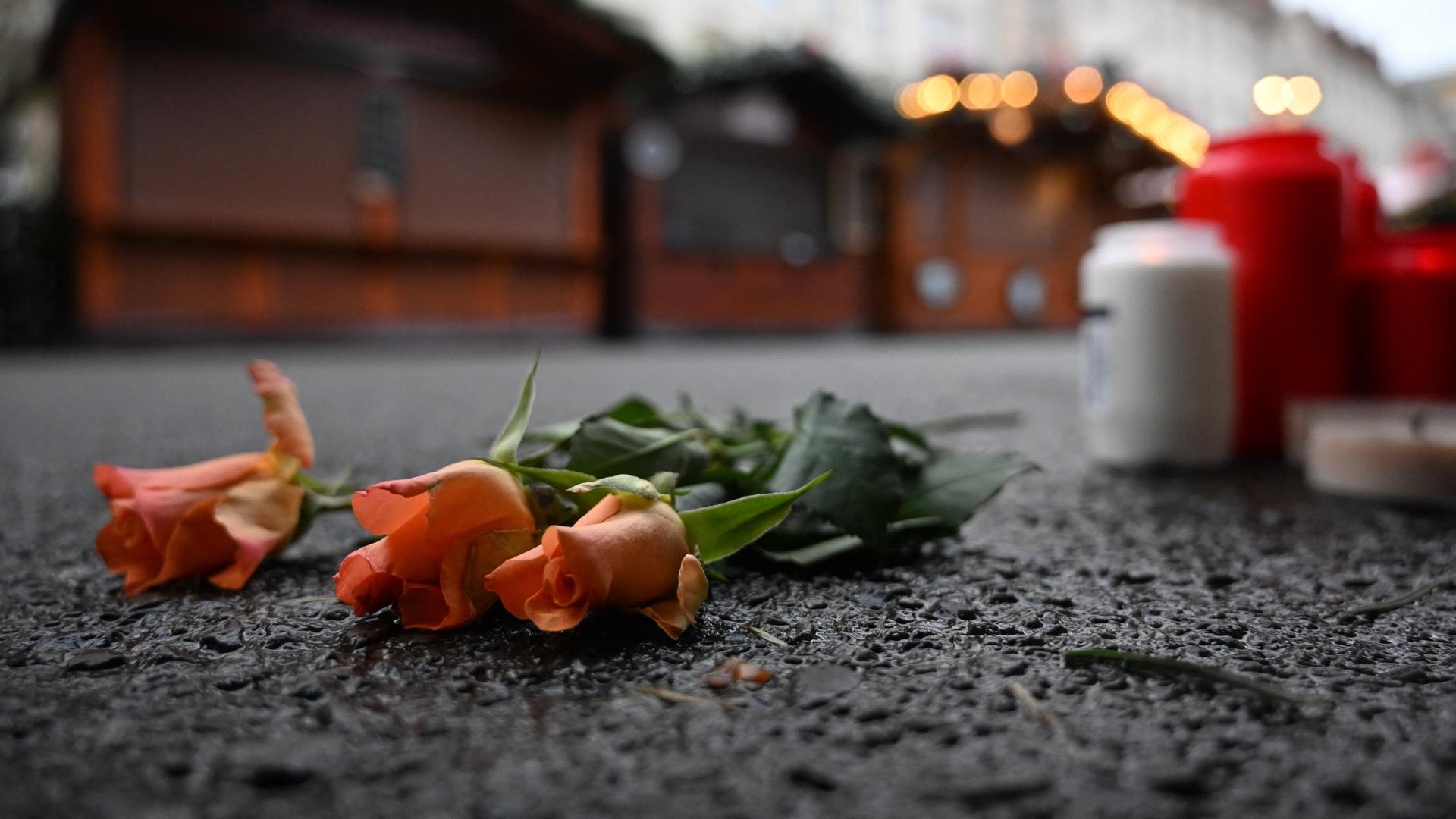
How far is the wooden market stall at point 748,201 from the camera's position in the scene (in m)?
9.05

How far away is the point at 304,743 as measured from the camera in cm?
47

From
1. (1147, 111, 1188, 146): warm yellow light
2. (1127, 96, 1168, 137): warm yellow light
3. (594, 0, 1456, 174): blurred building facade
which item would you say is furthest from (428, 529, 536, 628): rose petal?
(1147, 111, 1188, 146): warm yellow light

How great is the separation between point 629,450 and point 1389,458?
0.92 meters

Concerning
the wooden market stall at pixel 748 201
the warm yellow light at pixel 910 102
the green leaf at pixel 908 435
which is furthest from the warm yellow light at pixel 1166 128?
the green leaf at pixel 908 435

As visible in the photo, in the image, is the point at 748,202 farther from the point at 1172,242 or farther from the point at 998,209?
the point at 1172,242

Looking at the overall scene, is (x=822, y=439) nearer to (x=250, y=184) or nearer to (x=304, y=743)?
(x=304, y=743)

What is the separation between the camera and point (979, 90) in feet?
36.7

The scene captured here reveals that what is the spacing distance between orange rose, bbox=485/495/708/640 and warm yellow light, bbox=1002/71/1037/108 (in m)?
11.8

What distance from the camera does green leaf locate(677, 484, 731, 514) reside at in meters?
0.69

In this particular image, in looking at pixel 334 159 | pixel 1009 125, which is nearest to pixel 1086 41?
pixel 1009 125

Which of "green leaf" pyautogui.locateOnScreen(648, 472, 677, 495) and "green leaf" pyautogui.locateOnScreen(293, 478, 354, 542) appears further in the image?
"green leaf" pyautogui.locateOnScreen(293, 478, 354, 542)

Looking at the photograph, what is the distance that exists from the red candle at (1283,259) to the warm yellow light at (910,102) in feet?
31.7

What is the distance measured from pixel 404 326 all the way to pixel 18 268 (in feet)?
8.56

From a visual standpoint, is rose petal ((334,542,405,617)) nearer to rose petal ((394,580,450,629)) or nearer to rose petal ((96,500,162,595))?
rose petal ((394,580,450,629))
